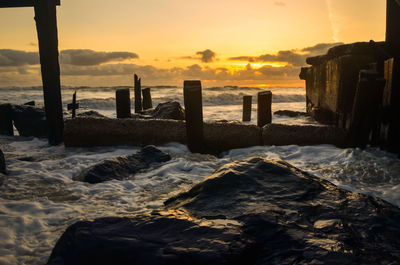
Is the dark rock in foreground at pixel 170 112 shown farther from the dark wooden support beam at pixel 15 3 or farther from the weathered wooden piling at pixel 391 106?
the weathered wooden piling at pixel 391 106

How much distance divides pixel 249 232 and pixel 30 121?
29.7 ft

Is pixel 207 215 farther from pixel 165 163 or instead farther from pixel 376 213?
pixel 165 163

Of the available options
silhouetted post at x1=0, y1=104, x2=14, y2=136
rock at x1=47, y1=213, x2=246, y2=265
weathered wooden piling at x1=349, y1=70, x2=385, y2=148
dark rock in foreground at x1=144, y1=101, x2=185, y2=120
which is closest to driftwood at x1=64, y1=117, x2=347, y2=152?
weathered wooden piling at x1=349, y1=70, x2=385, y2=148

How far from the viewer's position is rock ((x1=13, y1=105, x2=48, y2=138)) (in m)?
9.17

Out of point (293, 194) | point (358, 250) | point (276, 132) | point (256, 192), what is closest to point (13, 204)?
point (256, 192)

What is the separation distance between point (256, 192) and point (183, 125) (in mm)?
4135

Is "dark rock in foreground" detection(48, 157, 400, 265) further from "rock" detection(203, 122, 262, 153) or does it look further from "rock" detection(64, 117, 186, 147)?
"rock" detection(64, 117, 186, 147)

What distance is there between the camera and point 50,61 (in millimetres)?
6812

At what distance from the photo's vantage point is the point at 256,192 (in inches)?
107

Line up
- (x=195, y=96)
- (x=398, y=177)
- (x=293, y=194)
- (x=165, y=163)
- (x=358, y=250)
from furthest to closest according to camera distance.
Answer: (x=195, y=96) → (x=165, y=163) → (x=398, y=177) → (x=293, y=194) → (x=358, y=250)

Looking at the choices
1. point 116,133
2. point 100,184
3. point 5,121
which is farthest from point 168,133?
point 5,121

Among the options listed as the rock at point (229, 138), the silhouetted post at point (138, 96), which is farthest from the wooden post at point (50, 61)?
the silhouetted post at point (138, 96)

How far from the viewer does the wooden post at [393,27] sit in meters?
5.62

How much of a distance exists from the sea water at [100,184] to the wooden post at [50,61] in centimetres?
58
